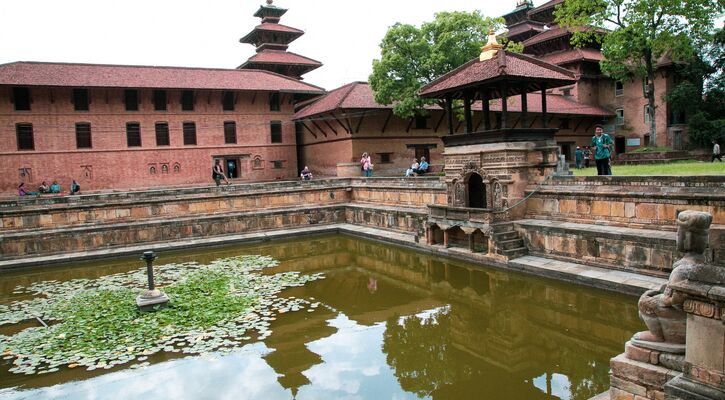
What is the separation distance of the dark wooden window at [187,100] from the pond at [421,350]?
65.6 ft

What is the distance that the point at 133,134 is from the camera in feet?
96.5

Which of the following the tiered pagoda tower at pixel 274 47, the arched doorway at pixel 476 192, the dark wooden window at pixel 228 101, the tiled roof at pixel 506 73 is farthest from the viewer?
the tiered pagoda tower at pixel 274 47

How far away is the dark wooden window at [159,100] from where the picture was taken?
29703 millimetres

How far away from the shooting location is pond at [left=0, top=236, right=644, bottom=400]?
6656 millimetres

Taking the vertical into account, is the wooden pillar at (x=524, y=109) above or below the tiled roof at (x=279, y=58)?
below

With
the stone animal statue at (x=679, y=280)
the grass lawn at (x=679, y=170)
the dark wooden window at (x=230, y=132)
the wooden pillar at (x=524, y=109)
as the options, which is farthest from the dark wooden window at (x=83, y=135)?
the stone animal statue at (x=679, y=280)

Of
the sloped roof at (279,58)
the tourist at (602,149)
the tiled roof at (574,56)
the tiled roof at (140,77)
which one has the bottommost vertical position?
the tourist at (602,149)

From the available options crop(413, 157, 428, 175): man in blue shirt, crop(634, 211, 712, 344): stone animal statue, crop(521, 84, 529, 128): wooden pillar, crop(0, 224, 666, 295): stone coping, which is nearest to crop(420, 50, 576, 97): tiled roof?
crop(521, 84, 529, 128): wooden pillar

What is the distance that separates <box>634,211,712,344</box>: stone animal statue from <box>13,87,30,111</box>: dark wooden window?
31.3 metres

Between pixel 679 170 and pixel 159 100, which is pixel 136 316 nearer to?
pixel 679 170

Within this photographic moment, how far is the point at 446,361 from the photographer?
24.4ft

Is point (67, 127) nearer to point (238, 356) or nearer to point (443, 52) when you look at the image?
point (443, 52)

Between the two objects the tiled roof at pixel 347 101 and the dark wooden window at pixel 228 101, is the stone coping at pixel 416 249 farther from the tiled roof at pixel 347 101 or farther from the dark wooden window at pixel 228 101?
the dark wooden window at pixel 228 101

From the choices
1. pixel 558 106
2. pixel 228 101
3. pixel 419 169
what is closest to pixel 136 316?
pixel 419 169
